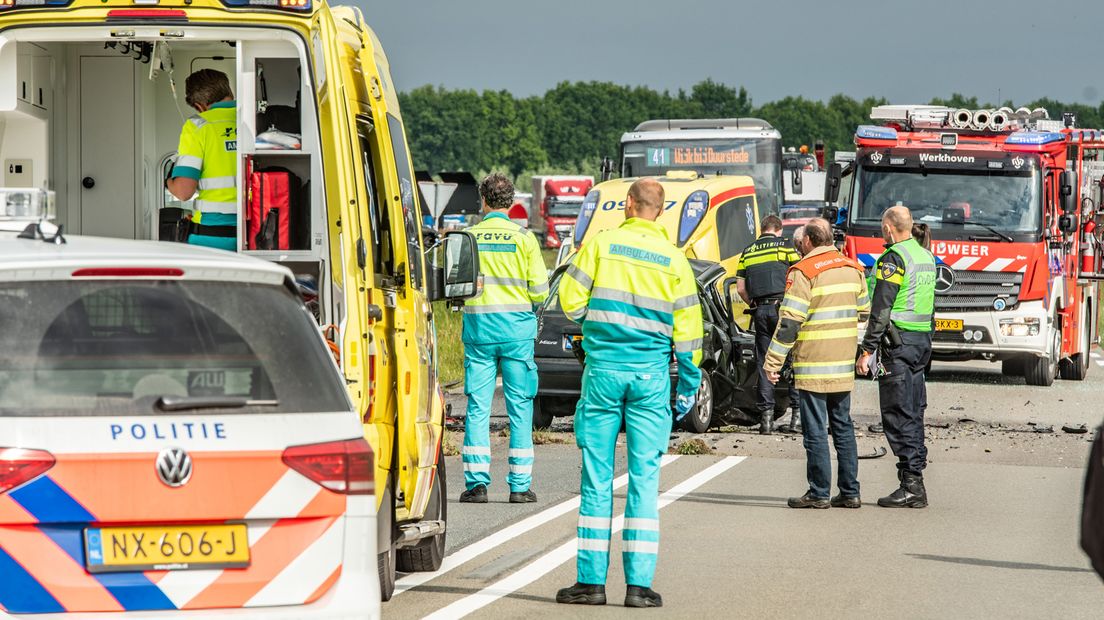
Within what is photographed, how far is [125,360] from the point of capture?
15.9ft

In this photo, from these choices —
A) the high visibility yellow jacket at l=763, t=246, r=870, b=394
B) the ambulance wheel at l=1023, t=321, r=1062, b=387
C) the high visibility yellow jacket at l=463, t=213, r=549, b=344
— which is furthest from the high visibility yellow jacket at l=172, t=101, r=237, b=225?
the ambulance wheel at l=1023, t=321, r=1062, b=387

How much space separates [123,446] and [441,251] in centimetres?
345

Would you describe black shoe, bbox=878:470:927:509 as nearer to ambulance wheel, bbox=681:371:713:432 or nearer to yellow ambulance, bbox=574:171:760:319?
ambulance wheel, bbox=681:371:713:432

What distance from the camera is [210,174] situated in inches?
297

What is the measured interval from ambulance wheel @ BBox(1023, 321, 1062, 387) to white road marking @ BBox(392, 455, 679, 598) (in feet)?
35.4

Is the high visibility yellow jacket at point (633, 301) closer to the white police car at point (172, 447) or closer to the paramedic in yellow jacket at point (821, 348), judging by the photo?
the white police car at point (172, 447)

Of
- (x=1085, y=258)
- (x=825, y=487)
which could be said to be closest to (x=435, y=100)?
(x=1085, y=258)

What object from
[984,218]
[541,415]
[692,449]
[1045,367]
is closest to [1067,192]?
[984,218]

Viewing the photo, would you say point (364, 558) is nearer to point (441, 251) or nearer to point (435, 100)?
point (441, 251)

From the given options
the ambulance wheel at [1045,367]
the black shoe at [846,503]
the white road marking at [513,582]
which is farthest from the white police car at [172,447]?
the ambulance wheel at [1045,367]

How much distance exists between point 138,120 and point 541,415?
667cm

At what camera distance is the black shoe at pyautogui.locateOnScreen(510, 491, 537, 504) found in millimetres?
10602

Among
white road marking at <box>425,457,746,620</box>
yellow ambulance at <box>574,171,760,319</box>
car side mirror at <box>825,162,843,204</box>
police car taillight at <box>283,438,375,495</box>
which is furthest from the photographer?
yellow ambulance at <box>574,171,760,319</box>

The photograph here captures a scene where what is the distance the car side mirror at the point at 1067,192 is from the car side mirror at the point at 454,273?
14308mm
